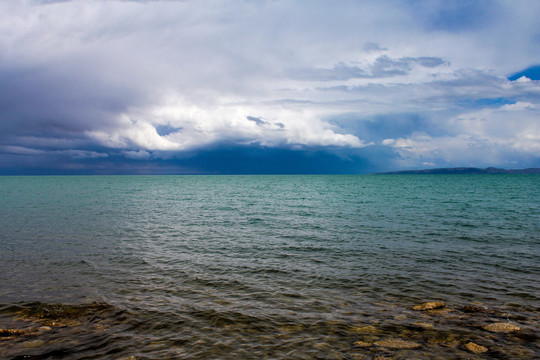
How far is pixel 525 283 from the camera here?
18094mm

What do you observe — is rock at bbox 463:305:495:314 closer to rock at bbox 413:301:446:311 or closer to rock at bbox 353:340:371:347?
rock at bbox 413:301:446:311

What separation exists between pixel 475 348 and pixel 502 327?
8.45ft

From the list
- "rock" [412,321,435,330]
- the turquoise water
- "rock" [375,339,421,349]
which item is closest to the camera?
"rock" [375,339,421,349]

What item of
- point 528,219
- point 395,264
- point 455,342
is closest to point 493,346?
point 455,342

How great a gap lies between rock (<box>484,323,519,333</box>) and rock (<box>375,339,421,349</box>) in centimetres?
369

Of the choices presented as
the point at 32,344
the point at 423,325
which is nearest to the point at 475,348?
the point at 423,325

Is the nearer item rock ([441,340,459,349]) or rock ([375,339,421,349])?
rock ([375,339,421,349])

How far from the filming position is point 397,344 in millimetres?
11469

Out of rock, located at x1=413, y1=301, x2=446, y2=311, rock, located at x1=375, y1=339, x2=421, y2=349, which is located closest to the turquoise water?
rock, located at x1=375, y1=339, x2=421, y2=349

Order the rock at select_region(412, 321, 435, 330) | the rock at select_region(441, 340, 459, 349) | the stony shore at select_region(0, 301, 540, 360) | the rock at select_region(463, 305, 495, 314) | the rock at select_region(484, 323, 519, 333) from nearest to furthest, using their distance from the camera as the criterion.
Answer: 1. the stony shore at select_region(0, 301, 540, 360)
2. the rock at select_region(441, 340, 459, 349)
3. the rock at select_region(484, 323, 519, 333)
4. the rock at select_region(412, 321, 435, 330)
5. the rock at select_region(463, 305, 495, 314)

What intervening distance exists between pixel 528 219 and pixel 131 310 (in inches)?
1989

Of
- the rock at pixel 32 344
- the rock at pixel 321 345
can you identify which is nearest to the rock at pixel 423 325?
the rock at pixel 321 345

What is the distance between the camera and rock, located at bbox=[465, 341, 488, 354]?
1102cm

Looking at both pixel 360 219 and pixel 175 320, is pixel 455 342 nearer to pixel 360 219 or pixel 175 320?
pixel 175 320
